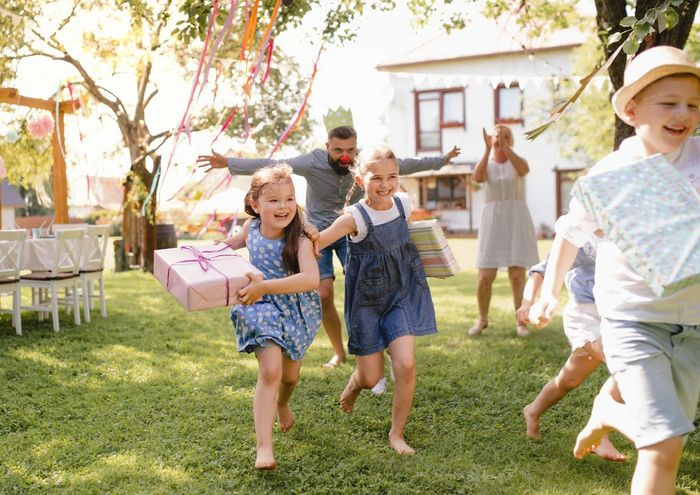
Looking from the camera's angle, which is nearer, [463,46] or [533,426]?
[533,426]

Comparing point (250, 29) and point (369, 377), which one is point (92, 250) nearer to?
point (250, 29)

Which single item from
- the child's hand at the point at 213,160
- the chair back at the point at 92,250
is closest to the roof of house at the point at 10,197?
the chair back at the point at 92,250

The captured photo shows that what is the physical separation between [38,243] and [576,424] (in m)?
5.94

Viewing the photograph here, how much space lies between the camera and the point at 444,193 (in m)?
26.4

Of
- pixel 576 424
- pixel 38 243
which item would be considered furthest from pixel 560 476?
pixel 38 243

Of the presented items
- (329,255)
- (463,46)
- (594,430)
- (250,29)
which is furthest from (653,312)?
(463,46)

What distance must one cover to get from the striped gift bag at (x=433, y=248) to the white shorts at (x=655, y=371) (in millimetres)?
1468

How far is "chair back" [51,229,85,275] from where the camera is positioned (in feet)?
24.1

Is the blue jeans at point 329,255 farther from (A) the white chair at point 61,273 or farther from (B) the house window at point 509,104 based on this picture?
(B) the house window at point 509,104

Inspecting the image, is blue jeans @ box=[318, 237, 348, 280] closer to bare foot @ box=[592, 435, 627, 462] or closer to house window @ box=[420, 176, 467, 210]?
bare foot @ box=[592, 435, 627, 462]

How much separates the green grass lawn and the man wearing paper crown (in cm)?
72

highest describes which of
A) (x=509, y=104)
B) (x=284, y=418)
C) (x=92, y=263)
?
(x=509, y=104)

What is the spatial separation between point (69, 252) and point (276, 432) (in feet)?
15.6

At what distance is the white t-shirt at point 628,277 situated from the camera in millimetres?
2107
